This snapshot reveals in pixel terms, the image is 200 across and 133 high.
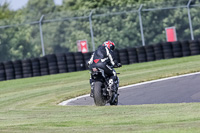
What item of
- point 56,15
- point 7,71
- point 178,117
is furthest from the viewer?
point 56,15

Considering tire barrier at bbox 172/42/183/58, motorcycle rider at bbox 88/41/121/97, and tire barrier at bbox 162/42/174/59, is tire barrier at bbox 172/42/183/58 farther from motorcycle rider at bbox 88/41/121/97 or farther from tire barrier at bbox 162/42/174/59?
motorcycle rider at bbox 88/41/121/97

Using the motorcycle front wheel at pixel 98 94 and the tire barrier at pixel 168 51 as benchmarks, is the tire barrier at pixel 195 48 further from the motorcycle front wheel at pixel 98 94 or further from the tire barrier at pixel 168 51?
the motorcycle front wheel at pixel 98 94

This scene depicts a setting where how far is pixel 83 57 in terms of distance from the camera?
21766 mm

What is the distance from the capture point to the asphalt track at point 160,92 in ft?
37.0

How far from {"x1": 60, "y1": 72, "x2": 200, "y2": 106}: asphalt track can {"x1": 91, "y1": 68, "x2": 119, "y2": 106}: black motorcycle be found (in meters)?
0.57

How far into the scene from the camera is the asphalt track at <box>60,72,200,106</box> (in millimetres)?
11273

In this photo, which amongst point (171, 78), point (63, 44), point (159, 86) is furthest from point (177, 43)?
point (63, 44)

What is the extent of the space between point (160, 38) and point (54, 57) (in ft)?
33.1

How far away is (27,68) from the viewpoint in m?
21.5

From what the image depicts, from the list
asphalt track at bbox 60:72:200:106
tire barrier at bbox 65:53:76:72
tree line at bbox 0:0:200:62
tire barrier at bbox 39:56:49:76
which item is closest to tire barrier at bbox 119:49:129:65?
tire barrier at bbox 65:53:76:72

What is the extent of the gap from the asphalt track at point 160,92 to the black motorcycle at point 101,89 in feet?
1.87

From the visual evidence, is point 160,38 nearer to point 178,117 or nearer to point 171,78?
point 171,78

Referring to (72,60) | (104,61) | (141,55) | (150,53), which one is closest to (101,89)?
(104,61)

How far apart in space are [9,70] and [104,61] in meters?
10.9
